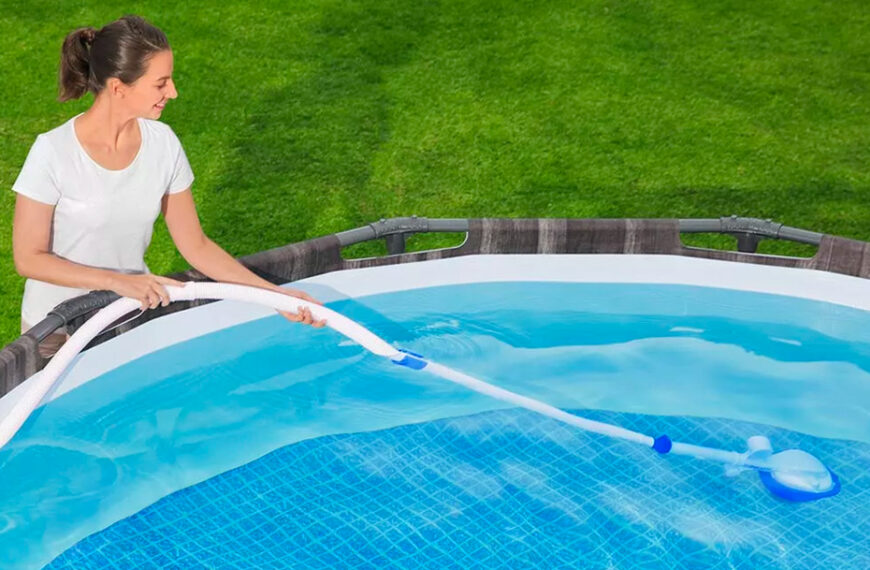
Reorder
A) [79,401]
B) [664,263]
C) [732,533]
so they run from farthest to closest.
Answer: [664,263]
[79,401]
[732,533]

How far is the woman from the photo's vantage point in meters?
3.22

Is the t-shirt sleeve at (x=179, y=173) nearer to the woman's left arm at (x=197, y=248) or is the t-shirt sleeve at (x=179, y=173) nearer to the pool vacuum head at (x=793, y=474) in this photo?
the woman's left arm at (x=197, y=248)

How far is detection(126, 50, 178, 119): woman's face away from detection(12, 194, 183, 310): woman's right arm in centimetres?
37

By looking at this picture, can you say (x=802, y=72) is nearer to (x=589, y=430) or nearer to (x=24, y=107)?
(x=589, y=430)

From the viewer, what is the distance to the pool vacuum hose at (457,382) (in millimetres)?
3279

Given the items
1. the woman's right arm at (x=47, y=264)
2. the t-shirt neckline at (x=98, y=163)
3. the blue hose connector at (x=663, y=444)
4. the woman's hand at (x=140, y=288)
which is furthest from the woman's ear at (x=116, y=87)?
the blue hose connector at (x=663, y=444)

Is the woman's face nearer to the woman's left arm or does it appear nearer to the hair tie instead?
the hair tie

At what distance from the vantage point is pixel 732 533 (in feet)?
12.4

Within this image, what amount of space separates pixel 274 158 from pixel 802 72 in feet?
10.2

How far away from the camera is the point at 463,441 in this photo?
13.5 feet

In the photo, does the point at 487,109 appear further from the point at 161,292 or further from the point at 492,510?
the point at 161,292

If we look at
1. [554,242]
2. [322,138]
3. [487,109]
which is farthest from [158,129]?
[487,109]

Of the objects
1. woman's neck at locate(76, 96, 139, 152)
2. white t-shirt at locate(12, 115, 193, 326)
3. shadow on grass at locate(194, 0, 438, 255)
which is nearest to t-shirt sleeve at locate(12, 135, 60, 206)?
A: white t-shirt at locate(12, 115, 193, 326)

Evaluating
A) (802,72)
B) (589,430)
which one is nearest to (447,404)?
(589,430)
